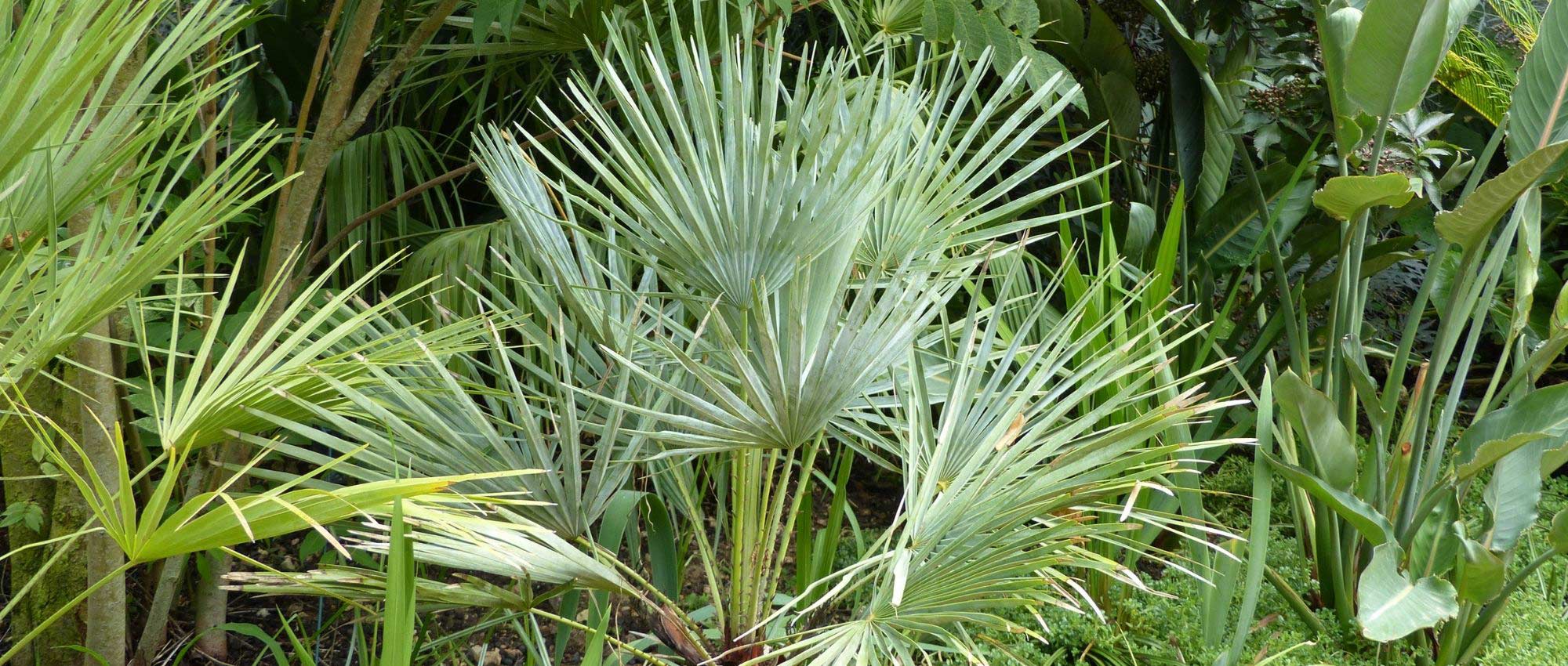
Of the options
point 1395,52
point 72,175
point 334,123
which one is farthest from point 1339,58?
point 72,175

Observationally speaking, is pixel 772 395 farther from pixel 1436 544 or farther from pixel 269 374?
pixel 1436 544

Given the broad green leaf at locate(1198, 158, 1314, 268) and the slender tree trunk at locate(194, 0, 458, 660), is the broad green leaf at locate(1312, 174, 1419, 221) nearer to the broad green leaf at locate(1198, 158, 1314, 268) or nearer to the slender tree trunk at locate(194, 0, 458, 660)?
the broad green leaf at locate(1198, 158, 1314, 268)

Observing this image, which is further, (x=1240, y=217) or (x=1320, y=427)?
(x=1240, y=217)

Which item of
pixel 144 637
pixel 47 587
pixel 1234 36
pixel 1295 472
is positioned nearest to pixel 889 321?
pixel 1295 472

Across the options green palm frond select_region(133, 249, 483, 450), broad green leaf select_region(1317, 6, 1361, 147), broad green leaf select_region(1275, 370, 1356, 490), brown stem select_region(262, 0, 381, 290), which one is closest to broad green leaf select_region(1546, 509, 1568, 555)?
broad green leaf select_region(1275, 370, 1356, 490)

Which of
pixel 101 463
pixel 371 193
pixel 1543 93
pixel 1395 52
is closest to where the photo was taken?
pixel 101 463

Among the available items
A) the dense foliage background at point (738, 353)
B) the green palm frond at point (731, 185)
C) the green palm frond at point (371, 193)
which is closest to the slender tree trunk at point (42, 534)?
the dense foliage background at point (738, 353)

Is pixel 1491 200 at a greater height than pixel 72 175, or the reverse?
pixel 72 175
